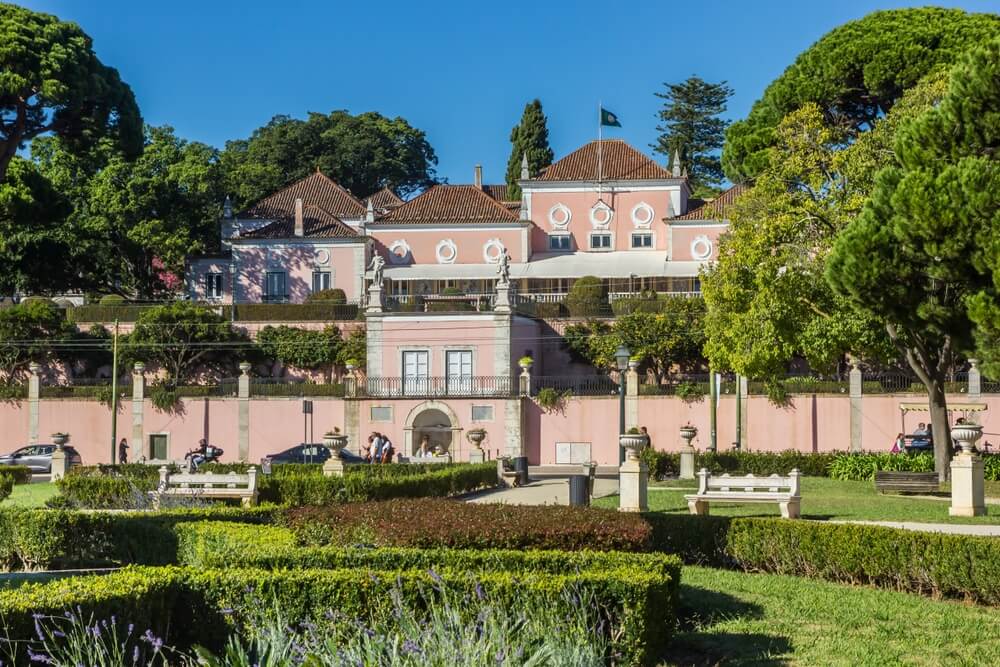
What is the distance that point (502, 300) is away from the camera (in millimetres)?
49188

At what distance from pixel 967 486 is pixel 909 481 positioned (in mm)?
4351

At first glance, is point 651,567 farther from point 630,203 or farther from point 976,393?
point 630,203

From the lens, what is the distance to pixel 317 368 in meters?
Answer: 53.1

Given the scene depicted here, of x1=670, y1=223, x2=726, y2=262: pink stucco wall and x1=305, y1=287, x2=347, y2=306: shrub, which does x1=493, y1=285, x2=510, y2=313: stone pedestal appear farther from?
x1=670, y1=223, x2=726, y2=262: pink stucco wall

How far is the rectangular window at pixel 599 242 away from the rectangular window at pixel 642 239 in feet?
3.82

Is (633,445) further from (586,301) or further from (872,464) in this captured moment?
(586,301)

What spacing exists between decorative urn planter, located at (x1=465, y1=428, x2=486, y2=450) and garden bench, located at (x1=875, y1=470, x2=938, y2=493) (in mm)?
19875

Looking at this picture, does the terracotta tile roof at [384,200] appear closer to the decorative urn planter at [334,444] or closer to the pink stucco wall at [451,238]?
the pink stucco wall at [451,238]

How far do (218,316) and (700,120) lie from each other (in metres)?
37.4

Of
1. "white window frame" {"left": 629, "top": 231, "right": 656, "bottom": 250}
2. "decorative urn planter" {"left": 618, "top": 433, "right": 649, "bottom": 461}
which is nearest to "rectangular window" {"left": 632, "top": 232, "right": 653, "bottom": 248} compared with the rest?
"white window frame" {"left": 629, "top": 231, "right": 656, "bottom": 250}

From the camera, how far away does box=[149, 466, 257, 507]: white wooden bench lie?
76.1 ft

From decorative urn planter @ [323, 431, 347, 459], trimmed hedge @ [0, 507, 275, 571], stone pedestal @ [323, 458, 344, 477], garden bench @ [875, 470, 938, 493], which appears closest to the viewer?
trimmed hedge @ [0, 507, 275, 571]

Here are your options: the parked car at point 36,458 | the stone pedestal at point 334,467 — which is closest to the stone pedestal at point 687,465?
the stone pedestal at point 334,467

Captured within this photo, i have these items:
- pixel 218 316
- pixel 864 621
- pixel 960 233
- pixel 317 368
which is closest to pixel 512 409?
pixel 317 368
